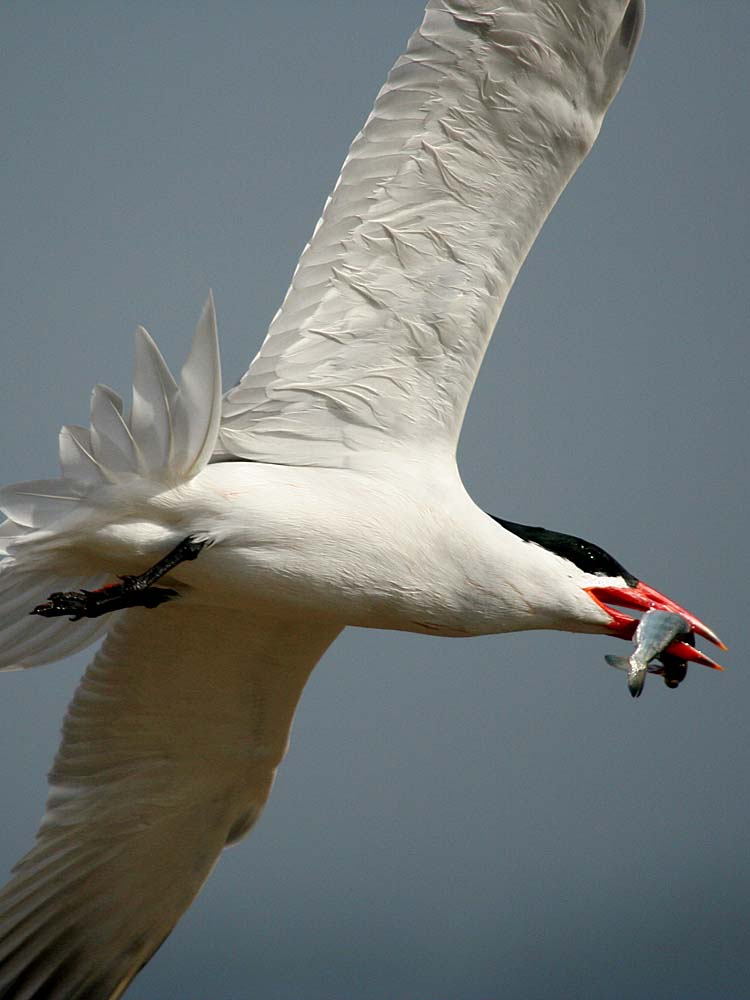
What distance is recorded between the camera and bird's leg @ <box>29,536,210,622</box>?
3488 mm

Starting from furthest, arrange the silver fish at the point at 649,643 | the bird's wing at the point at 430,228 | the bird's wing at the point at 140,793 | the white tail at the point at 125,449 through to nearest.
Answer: the bird's wing at the point at 140,793
the bird's wing at the point at 430,228
the silver fish at the point at 649,643
the white tail at the point at 125,449

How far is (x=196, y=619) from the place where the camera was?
4129 mm

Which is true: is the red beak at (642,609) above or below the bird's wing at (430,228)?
below

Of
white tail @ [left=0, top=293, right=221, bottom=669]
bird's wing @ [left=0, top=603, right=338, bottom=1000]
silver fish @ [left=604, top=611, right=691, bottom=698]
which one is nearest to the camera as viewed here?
white tail @ [left=0, top=293, right=221, bottom=669]

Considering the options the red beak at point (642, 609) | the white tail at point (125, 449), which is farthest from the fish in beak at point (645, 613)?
the white tail at point (125, 449)

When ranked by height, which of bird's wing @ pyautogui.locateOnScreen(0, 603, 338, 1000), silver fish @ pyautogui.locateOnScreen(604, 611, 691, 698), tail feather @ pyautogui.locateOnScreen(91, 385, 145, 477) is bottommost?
bird's wing @ pyautogui.locateOnScreen(0, 603, 338, 1000)

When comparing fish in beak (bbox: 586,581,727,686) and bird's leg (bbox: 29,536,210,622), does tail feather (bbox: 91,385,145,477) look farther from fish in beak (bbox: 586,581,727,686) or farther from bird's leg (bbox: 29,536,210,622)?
fish in beak (bbox: 586,581,727,686)

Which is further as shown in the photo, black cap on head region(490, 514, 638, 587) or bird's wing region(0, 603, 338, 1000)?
bird's wing region(0, 603, 338, 1000)

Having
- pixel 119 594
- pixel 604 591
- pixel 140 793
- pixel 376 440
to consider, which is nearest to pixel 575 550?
pixel 604 591

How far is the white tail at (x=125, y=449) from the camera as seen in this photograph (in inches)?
126

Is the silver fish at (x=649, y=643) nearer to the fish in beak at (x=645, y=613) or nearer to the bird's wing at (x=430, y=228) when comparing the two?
the fish in beak at (x=645, y=613)

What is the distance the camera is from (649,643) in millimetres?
3562

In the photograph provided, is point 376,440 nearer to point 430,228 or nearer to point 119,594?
point 430,228

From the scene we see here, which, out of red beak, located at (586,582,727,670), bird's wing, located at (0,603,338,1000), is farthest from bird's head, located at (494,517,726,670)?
bird's wing, located at (0,603,338,1000)
